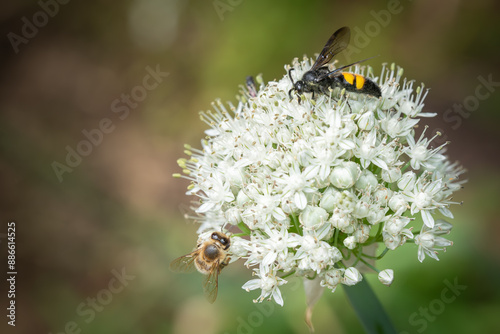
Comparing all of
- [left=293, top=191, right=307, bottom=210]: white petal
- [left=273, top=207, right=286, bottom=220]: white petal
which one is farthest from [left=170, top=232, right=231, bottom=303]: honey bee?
[left=293, top=191, right=307, bottom=210]: white petal

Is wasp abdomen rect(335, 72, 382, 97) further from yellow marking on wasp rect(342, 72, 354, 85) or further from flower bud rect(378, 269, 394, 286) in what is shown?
flower bud rect(378, 269, 394, 286)

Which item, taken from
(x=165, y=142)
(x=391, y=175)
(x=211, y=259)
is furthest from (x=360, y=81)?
(x=165, y=142)

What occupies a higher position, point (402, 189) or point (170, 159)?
point (170, 159)

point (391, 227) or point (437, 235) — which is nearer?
point (391, 227)

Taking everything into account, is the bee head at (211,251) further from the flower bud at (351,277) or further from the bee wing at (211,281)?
the flower bud at (351,277)

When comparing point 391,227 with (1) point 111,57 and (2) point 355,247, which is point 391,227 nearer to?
(2) point 355,247

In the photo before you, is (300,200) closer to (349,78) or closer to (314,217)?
(314,217)

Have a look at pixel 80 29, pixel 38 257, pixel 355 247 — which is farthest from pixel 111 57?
pixel 355 247
